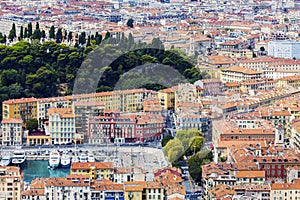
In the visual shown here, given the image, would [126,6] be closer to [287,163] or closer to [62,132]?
[62,132]

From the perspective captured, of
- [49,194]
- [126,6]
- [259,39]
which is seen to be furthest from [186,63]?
[126,6]

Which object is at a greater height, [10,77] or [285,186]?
[285,186]

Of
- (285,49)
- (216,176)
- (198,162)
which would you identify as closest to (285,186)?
(216,176)

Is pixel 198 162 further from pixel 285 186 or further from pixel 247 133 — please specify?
pixel 285 186

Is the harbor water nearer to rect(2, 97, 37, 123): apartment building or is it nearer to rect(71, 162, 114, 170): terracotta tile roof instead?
rect(71, 162, 114, 170): terracotta tile roof

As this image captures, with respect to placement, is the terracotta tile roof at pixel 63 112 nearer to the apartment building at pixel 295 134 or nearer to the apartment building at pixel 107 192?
the apartment building at pixel 295 134

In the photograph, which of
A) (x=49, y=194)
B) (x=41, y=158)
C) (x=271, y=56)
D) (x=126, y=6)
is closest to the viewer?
(x=49, y=194)
